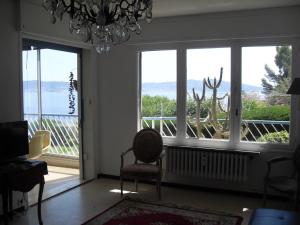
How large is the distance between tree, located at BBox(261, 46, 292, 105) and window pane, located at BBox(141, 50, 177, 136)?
4.33ft

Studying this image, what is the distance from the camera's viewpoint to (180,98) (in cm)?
485

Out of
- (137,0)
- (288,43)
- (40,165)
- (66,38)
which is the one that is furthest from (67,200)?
(288,43)

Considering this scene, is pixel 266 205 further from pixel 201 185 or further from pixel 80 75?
pixel 80 75

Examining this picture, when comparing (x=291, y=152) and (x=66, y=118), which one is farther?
(x=66, y=118)

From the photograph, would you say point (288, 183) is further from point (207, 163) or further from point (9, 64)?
point (9, 64)

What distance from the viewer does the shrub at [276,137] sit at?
14.4ft

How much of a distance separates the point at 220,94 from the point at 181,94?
568 millimetres

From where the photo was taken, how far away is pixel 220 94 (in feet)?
15.3

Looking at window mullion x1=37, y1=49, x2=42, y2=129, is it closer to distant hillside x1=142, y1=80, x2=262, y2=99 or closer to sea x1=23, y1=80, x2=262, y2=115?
sea x1=23, y1=80, x2=262, y2=115

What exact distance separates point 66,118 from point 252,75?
359cm

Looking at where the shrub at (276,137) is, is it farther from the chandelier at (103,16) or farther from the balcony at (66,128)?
the chandelier at (103,16)

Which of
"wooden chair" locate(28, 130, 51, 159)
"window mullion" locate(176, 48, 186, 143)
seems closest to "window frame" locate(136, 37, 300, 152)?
"window mullion" locate(176, 48, 186, 143)

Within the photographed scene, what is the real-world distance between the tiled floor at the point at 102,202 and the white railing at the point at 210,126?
0.83 meters

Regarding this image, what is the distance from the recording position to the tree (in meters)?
4.29
